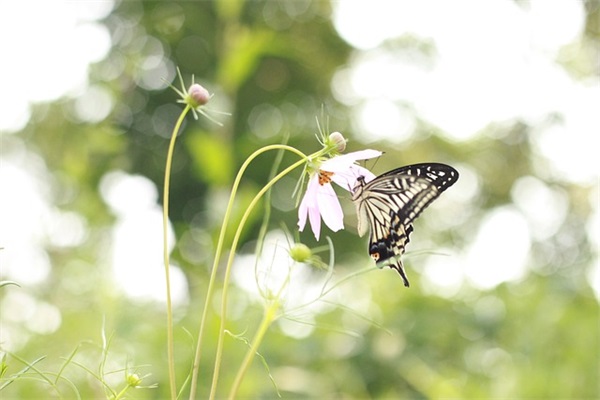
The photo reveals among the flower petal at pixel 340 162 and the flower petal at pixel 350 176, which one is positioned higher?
the flower petal at pixel 340 162

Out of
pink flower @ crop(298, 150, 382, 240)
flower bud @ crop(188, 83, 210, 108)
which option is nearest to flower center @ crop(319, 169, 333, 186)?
pink flower @ crop(298, 150, 382, 240)

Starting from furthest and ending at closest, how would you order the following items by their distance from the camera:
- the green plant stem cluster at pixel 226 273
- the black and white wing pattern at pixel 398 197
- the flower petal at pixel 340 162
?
the black and white wing pattern at pixel 398 197
the flower petal at pixel 340 162
the green plant stem cluster at pixel 226 273

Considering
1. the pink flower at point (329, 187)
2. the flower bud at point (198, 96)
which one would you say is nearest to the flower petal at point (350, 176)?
the pink flower at point (329, 187)

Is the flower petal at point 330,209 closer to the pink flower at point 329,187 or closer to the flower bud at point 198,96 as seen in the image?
the pink flower at point 329,187

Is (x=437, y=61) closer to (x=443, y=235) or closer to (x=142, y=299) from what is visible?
(x=443, y=235)

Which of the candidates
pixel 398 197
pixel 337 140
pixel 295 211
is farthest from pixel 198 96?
pixel 295 211

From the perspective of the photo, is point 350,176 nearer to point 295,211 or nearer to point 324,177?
point 324,177

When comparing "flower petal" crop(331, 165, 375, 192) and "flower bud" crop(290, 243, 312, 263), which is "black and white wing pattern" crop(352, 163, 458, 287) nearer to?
"flower petal" crop(331, 165, 375, 192)
